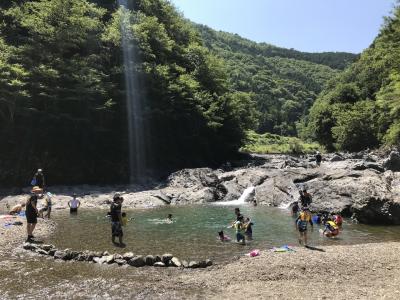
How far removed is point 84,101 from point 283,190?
89.1ft

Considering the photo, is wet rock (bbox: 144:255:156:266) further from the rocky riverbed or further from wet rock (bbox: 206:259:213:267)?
the rocky riverbed

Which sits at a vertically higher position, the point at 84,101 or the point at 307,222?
the point at 84,101

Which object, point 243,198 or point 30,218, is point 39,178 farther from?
point 243,198

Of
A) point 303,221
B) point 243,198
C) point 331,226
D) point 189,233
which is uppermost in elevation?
point 303,221

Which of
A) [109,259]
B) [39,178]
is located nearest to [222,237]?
[109,259]

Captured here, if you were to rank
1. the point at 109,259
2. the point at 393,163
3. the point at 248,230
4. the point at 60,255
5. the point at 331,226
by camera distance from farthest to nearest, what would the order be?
the point at 393,163, the point at 331,226, the point at 248,230, the point at 60,255, the point at 109,259

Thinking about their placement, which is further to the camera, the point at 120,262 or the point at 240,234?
the point at 240,234

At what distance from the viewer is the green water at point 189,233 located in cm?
1964

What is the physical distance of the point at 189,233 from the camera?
24.1 metres

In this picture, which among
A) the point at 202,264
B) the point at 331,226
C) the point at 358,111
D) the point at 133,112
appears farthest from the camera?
the point at 358,111

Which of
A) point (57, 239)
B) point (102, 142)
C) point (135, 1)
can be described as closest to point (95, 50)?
point (102, 142)

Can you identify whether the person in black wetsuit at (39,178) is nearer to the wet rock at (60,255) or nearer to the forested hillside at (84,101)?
the forested hillside at (84,101)

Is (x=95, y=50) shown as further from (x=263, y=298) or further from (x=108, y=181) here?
(x=263, y=298)

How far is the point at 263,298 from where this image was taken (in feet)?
40.4
